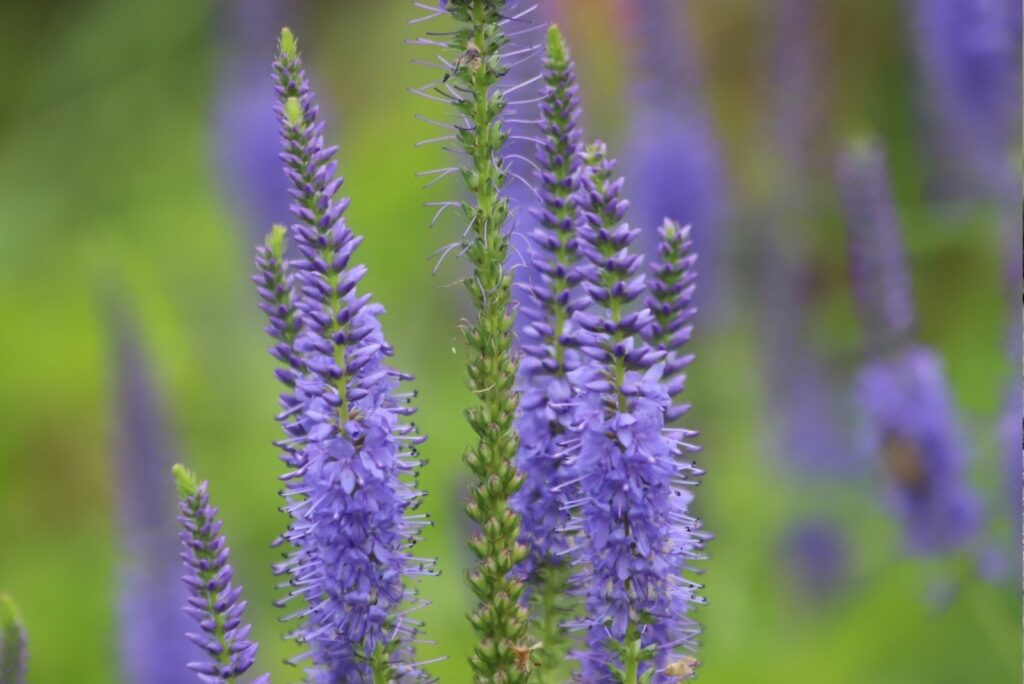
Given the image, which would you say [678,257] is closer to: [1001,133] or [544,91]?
[544,91]

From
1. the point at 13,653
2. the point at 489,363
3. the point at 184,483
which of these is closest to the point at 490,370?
the point at 489,363

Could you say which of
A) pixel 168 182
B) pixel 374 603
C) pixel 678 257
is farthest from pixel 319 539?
pixel 168 182

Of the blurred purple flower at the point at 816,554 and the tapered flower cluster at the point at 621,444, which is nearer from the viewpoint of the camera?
the tapered flower cluster at the point at 621,444

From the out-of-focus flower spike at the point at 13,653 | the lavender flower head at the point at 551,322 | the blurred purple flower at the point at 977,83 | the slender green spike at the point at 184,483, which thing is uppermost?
the blurred purple flower at the point at 977,83

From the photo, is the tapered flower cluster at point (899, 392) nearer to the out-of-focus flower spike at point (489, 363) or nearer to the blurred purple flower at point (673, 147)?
the blurred purple flower at point (673, 147)

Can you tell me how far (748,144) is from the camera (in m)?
6.99

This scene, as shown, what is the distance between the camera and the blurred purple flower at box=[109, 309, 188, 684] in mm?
3174

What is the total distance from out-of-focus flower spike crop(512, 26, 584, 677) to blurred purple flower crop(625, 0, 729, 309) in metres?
2.69

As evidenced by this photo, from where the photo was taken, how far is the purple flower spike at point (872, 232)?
3.10 meters

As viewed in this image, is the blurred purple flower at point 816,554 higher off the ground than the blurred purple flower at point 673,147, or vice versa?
the blurred purple flower at point 673,147

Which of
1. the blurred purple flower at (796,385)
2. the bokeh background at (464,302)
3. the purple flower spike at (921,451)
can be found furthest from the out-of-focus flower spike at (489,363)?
the blurred purple flower at (796,385)

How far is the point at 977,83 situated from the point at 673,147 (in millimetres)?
1270

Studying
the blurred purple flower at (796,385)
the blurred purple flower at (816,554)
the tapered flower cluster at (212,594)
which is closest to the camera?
the tapered flower cluster at (212,594)

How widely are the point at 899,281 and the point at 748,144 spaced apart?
3926 millimetres
